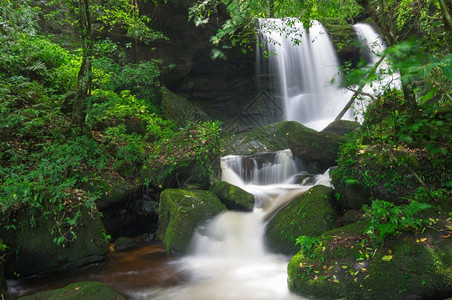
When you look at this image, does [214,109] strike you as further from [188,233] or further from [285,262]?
[285,262]

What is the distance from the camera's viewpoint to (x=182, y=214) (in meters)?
5.90

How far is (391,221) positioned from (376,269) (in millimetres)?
575

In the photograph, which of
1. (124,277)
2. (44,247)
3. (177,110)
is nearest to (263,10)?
(124,277)

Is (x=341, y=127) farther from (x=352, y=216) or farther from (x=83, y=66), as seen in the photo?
(x=83, y=66)

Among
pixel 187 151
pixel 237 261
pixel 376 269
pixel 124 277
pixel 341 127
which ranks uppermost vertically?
pixel 341 127

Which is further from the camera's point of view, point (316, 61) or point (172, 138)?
point (316, 61)

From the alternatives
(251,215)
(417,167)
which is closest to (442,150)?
(417,167)

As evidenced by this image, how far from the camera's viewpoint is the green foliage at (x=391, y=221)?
3.39 metres

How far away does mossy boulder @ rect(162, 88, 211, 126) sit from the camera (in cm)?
1198

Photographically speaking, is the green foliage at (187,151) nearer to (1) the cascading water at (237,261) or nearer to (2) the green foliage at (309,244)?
(1) the cascading water at (237,261)

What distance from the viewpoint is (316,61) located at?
15227 mm

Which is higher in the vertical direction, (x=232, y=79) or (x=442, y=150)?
(x=232, y=79)

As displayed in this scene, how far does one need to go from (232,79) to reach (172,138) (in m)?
8.76

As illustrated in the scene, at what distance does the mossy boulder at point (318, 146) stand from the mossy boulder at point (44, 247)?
551 centimetres
